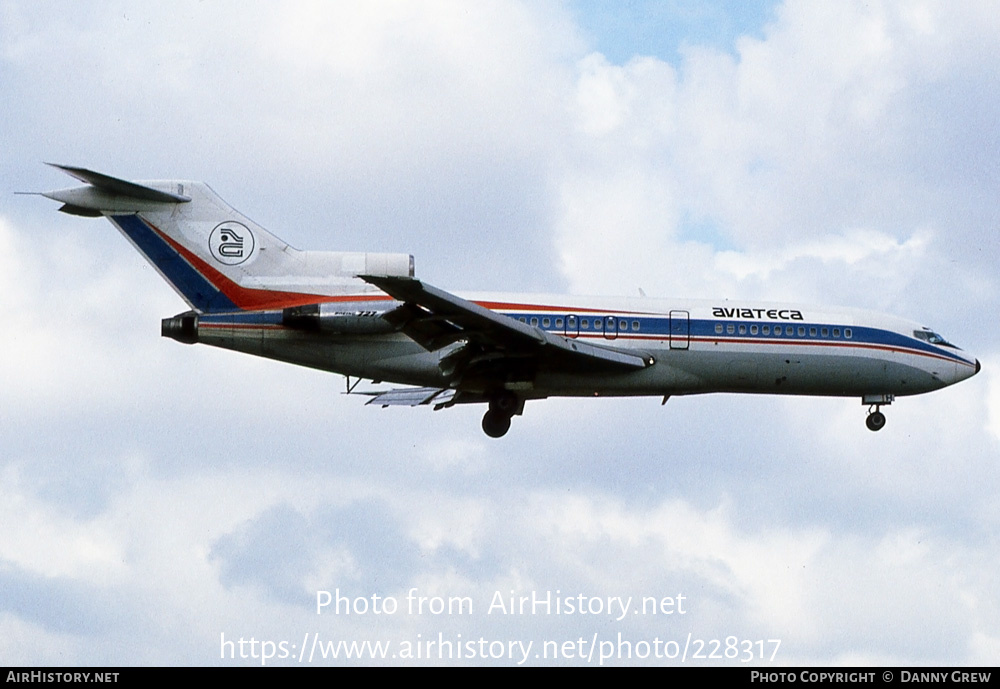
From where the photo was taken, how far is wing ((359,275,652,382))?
29.7m

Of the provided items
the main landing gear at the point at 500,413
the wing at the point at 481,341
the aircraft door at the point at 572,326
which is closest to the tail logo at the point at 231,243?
the wing at the point at 481,341

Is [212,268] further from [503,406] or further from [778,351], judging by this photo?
[778,351]

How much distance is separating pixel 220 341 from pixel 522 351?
682 centimetres

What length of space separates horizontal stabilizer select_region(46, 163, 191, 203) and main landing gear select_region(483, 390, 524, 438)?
8603mm

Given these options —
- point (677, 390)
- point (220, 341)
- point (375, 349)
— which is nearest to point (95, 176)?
point (220, 341)

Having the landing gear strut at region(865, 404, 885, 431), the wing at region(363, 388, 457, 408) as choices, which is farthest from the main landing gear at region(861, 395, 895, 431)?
the wing at region(363, 388, 457, 408)

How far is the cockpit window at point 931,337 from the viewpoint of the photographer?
119 ft

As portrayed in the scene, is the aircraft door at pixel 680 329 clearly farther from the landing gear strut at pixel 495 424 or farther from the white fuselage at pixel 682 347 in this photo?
the landing gear strut at pixel 495 424

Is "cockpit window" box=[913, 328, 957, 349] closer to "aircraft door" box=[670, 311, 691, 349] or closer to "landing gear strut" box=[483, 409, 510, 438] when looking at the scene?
"aircraft door" box=[670, 311, 691, 349]

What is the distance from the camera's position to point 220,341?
32812mm

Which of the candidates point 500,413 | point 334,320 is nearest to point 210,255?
point 334,320

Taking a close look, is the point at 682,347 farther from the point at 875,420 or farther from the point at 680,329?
the point at 875,420
